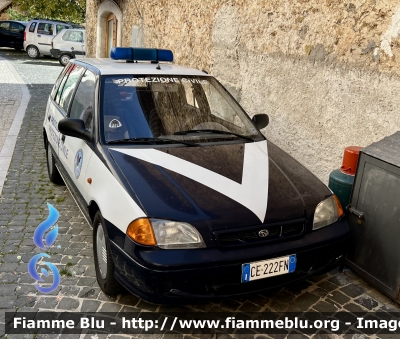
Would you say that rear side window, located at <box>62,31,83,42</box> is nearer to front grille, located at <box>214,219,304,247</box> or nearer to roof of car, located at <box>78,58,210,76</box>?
roof of car, located at <box>78,58,210,76</box>

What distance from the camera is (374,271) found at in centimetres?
337

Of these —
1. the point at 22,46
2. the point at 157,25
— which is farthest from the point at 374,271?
the point at 22,46

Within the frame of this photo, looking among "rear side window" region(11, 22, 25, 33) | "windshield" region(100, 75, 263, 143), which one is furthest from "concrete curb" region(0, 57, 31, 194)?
"rear side window" region(11, 22, 25, 33)

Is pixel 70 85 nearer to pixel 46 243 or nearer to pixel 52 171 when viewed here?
pixel 52 171

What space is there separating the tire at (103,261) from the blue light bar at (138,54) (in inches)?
77.1

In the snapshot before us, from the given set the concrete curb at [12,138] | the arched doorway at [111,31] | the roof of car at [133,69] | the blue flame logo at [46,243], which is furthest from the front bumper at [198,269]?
the arched doorway at [111,31]

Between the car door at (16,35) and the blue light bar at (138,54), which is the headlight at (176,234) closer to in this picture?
the blue light bar at (138,54)

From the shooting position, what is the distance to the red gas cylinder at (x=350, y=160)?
3.62 meters

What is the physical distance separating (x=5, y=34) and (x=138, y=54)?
21.2 metres

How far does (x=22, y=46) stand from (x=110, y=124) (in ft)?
71.5

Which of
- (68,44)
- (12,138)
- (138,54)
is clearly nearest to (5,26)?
(68,44)

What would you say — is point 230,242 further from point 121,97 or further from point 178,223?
point 121,97

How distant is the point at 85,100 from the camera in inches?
151

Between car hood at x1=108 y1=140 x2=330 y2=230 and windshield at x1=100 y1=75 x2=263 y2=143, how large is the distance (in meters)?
0.23
